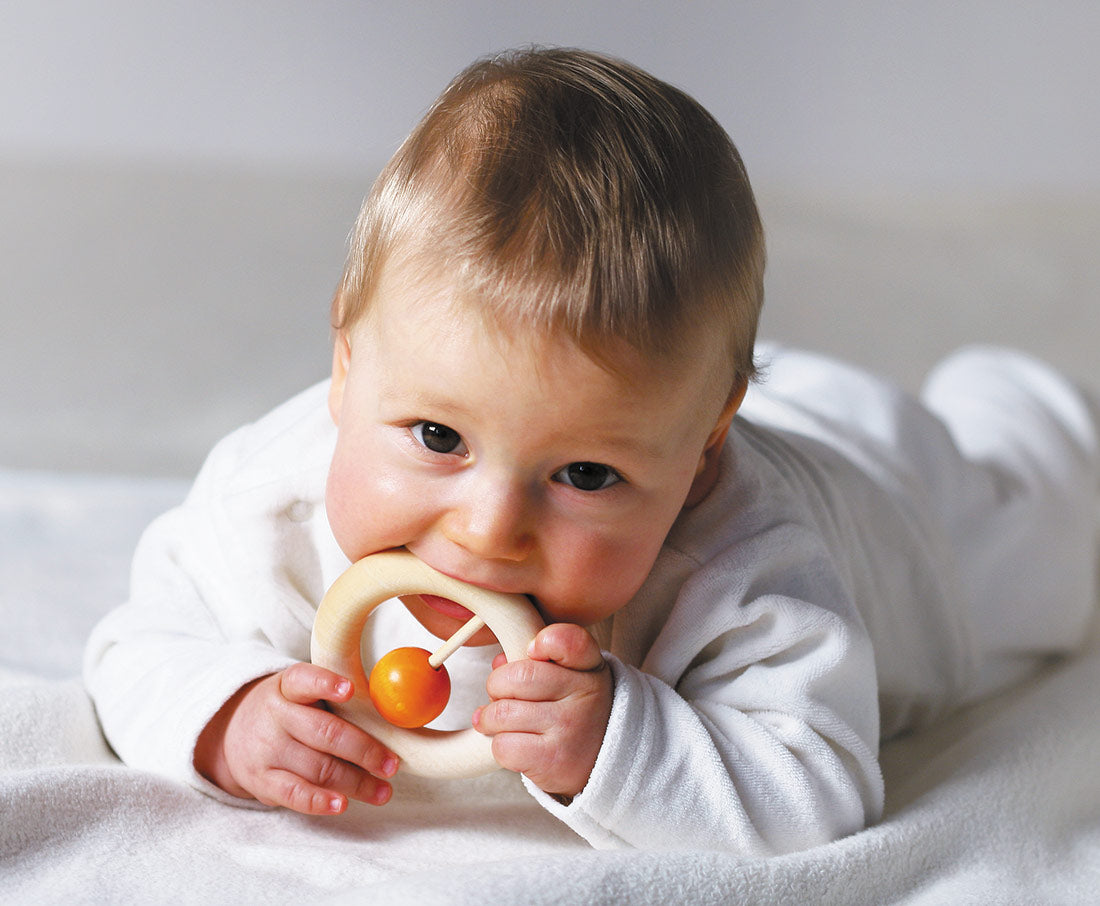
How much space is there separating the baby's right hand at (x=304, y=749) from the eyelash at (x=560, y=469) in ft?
0.50

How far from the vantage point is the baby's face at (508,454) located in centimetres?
70

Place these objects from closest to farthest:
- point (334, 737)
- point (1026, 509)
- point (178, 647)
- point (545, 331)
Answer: point (545, 331) → point (334, 737) → point (178, 647) → point (1026, 509)

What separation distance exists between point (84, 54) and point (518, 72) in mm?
1342

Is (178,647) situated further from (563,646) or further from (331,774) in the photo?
(563,646)

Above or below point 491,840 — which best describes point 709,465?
above

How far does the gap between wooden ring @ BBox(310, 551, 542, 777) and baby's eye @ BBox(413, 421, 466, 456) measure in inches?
2.6

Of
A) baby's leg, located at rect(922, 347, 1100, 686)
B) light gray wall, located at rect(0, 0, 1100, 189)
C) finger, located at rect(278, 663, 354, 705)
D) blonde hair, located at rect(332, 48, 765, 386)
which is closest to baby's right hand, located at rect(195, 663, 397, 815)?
finger, located at rect(278, 663, 354, 705)

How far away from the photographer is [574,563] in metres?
0.74

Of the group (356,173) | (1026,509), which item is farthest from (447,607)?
(356,173)

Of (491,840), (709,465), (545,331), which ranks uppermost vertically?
(545,331)

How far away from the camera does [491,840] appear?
85 cm

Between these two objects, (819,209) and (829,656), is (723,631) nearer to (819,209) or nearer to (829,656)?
(829,656)

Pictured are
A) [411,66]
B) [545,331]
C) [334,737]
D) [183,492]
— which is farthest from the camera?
[411,66]

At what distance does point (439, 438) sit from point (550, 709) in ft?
0.53
